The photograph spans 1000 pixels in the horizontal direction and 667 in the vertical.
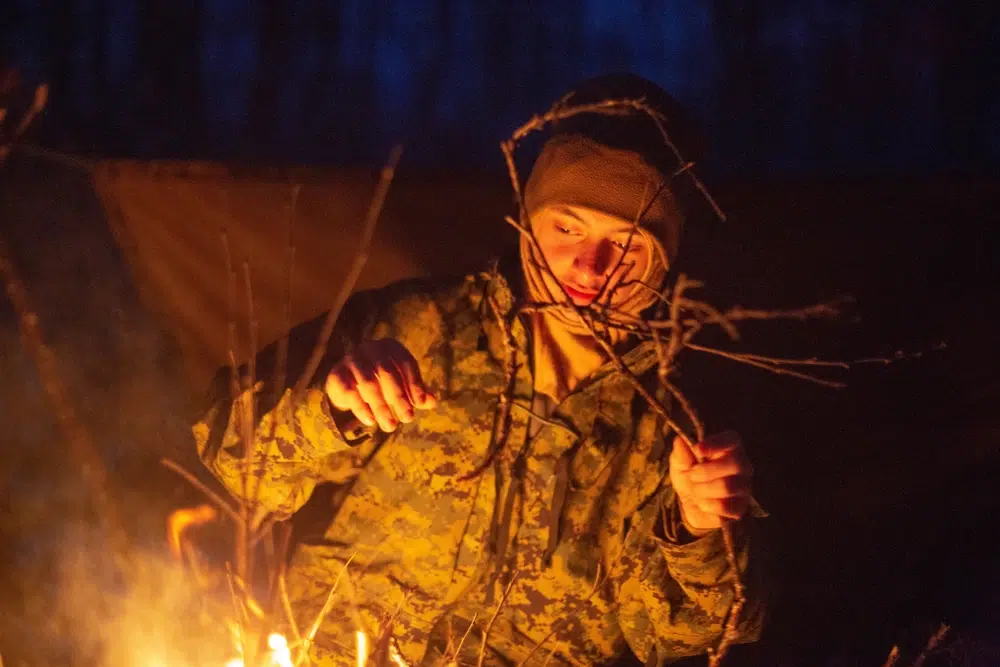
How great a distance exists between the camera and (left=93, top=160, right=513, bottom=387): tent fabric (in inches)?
83.4

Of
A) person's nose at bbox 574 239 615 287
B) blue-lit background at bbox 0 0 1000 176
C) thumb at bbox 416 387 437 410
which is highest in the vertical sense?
blue-lit background at bbox 0 0 1000 176

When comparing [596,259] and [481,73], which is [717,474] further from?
[481,73]

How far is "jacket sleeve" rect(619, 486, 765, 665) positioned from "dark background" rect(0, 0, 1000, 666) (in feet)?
1.54

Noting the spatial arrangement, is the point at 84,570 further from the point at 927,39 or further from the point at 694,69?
the point at 927,39

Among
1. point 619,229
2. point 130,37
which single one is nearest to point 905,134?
point 619,229

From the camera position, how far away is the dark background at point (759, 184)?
217 cm

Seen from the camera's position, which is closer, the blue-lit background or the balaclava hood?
the balaclava hood

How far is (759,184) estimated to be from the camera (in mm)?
2010

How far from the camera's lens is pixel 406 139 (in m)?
2.33

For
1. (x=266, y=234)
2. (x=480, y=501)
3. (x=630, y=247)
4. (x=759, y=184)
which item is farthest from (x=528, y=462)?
(x=266, y=234)

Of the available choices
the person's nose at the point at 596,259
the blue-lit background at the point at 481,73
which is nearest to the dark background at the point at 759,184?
the blue-lit background at the point at 481,73

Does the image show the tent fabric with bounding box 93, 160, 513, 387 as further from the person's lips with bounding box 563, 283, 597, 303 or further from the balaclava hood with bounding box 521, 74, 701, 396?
the person's lips with bounding box 563, 283, 597, 303

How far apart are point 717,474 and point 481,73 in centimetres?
157

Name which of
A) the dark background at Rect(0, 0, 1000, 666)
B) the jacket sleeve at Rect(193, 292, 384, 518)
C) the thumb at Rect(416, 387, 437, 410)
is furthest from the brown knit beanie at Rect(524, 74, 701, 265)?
the thumb at Rect(416, 387, 437, 410)
